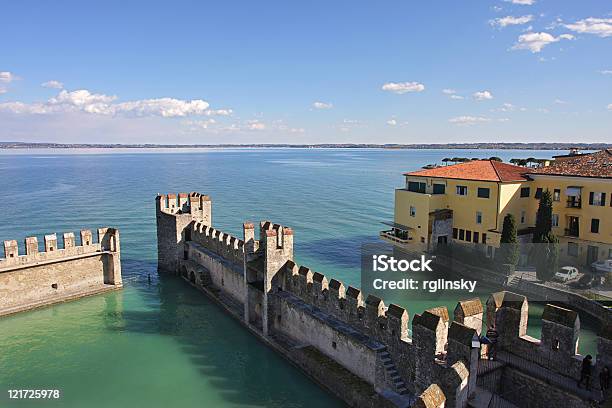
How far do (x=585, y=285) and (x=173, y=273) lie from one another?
2683cm

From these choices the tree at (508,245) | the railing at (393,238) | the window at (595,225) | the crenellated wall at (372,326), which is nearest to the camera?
the crenellated wall at (372,326)

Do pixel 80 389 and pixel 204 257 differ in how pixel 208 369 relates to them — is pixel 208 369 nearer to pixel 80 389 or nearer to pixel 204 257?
pixel 80 389

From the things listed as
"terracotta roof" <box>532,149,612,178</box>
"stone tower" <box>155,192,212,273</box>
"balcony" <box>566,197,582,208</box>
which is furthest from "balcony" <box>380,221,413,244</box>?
"stone tower" <box>155,192,212,273</box>

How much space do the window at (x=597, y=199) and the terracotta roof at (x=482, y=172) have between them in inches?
183

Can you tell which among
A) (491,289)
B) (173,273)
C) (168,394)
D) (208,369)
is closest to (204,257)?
(173,273)

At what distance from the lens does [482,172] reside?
1417 inches

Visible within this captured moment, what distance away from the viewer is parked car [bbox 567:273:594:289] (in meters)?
27.9

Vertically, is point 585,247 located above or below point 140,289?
above

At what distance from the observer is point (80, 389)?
59.7ft

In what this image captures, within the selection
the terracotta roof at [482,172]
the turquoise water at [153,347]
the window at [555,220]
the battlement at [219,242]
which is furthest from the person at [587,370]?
the window at [555,220]

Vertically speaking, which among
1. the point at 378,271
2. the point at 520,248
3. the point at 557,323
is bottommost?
the point at 378,271

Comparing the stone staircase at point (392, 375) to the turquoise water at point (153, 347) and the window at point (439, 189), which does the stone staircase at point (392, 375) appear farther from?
the window at point (439, 189)

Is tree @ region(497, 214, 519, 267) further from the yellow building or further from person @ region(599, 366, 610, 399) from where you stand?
person @ region(599, 366, 610, 399)

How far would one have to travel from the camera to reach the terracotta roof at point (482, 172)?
34.8 meters
